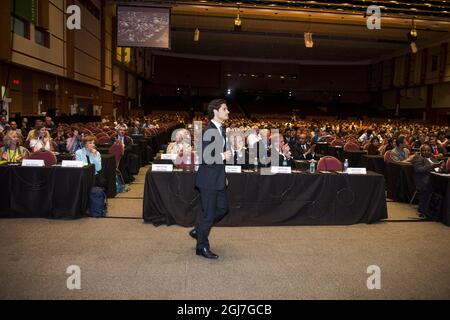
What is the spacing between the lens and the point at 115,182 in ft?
26.3

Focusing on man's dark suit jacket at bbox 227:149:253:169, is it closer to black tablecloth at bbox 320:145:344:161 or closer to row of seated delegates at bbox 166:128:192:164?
row of seated delegates at bbox 166:128:192:164

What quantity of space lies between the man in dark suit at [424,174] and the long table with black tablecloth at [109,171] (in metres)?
5.50

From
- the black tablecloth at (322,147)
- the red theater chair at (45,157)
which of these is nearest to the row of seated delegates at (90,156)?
the red theater chair at (45,157)

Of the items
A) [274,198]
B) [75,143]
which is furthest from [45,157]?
[274,198]

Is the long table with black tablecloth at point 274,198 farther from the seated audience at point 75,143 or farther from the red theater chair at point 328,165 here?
the seated audience at point 75,143

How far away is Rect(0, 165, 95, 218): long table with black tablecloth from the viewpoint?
5.95 meters

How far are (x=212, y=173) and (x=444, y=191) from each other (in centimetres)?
402

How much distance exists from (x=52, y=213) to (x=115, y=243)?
1615mm

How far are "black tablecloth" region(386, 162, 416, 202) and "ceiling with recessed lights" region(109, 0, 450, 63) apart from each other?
468 inches

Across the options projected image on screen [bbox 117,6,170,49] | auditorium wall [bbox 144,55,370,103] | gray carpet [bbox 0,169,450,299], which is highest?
auditorium wall [bbox 144,55,370,103]

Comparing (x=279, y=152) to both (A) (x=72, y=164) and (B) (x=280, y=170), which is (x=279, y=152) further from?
(A) (x=72, y=164)

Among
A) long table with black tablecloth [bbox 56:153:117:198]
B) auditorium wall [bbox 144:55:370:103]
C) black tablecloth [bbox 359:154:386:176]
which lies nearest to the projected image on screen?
long table with black tablecloth [bbox 56:153:117:198]

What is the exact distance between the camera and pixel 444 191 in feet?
20.6
